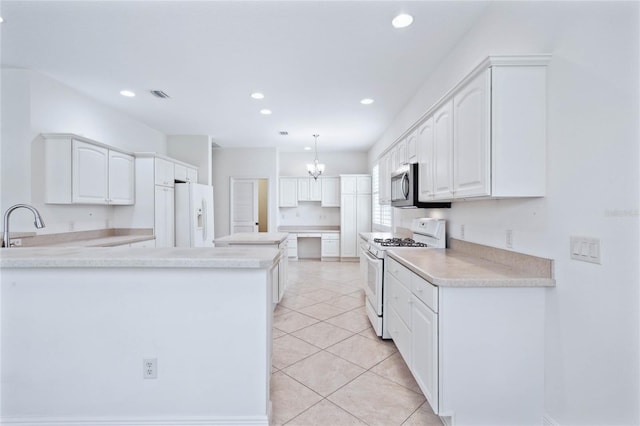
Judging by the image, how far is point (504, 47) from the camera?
6.26 feet

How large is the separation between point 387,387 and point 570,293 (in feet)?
4.35

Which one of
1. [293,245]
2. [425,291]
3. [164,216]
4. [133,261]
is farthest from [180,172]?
[425,291]

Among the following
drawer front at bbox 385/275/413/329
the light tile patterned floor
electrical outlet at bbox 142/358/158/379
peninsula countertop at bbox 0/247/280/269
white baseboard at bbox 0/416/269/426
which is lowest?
the light tile patterned floor

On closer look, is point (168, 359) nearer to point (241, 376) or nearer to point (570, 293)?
point (241, 376)

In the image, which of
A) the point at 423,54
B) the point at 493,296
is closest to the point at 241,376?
the point at 493,296

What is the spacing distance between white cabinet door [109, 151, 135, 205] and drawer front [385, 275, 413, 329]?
3.96 metres

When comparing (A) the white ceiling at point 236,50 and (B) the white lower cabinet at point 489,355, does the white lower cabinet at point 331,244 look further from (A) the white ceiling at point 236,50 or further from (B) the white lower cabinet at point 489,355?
(B) the white lower cabinet at point 489,355

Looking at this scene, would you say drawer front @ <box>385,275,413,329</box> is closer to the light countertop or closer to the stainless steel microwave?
the stainless steel microwave

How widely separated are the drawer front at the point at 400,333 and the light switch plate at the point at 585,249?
1102mm

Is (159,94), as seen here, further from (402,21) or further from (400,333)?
(400,333)

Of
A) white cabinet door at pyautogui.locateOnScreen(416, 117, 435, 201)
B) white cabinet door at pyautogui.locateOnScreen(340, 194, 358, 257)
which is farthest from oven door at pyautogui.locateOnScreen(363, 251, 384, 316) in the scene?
white cabinet door at pyautogui.locateOnScreen(340, 194, 358, 257)

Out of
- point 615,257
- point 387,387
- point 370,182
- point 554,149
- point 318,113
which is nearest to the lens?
point 615,257

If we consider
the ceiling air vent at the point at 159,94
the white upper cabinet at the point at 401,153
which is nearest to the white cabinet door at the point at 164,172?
the ceiling air vent at the point at 159,94

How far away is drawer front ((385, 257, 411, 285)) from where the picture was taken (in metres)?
2.09
